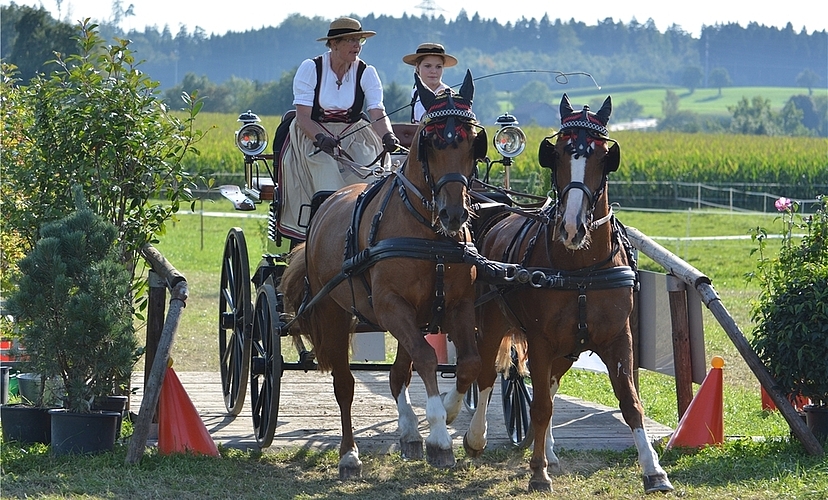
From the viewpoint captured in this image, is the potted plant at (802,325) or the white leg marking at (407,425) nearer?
the white leg marking at (407,425)

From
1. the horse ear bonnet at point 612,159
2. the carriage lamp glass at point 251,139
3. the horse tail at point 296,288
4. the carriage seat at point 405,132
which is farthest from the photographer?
the carriage seat at point 405,132

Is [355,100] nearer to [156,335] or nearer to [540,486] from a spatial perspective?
[156,335]

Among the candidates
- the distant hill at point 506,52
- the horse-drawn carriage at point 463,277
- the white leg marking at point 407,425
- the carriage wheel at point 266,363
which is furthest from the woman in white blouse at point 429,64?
the distant hill at point 506,52

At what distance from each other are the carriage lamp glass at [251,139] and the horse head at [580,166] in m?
2.99

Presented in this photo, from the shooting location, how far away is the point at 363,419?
801 cm

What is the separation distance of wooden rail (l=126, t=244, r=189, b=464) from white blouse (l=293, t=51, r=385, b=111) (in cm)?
148

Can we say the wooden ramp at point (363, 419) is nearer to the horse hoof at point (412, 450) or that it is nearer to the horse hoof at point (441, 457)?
the horse hoof at point (412, 450)

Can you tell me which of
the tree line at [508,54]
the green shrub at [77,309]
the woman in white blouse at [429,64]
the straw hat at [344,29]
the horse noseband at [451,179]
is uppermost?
the tree line at [508,54]

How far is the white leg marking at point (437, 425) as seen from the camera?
534 centimetres

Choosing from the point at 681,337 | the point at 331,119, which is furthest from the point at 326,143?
the point at 681,337

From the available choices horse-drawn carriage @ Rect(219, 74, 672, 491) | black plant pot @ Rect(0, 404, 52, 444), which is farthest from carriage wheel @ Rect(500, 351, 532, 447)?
black plant pot @ Rect(0, 404, 52, 444)

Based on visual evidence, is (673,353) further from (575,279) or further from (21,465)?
(21,465)

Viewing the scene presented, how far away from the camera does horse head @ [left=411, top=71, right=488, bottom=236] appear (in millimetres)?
5281

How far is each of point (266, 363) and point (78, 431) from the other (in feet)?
4.10
